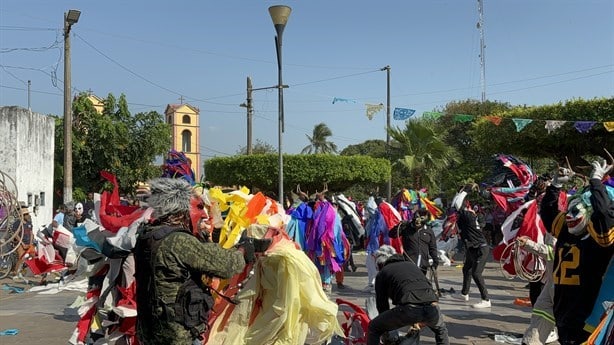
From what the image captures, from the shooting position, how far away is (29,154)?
1995cm

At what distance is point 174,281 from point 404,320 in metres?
2.71

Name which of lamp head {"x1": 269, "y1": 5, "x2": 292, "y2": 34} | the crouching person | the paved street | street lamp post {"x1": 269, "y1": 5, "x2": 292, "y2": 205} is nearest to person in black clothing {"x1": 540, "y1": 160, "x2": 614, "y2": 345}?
the crouching person

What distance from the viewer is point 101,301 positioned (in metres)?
6.05

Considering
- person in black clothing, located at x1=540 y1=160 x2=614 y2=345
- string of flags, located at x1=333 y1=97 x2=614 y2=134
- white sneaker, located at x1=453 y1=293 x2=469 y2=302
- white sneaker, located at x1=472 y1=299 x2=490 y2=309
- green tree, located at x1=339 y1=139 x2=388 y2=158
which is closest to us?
person in black clothing, located at x1=540 y1=160 x2=614 y2=345

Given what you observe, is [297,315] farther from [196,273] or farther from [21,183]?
[21,183]

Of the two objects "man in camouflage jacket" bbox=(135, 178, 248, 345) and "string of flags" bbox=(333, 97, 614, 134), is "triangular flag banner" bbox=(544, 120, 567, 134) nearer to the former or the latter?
"string of flags" bbox=(333, 97, 614, 134)

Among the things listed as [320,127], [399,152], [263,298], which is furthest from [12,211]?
[320,127]

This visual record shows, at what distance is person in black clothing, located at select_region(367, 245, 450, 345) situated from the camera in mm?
5656

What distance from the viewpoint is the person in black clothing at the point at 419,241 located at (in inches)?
386

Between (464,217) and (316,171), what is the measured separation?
55.0 feet

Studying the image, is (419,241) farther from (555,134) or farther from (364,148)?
(364,148)

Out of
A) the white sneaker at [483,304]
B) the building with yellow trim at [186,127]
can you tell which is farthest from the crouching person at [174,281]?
the building with yellow trim at [186,127]

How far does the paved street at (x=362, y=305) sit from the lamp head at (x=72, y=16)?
766cm

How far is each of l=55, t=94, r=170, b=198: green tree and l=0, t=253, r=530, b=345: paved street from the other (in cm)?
1758
